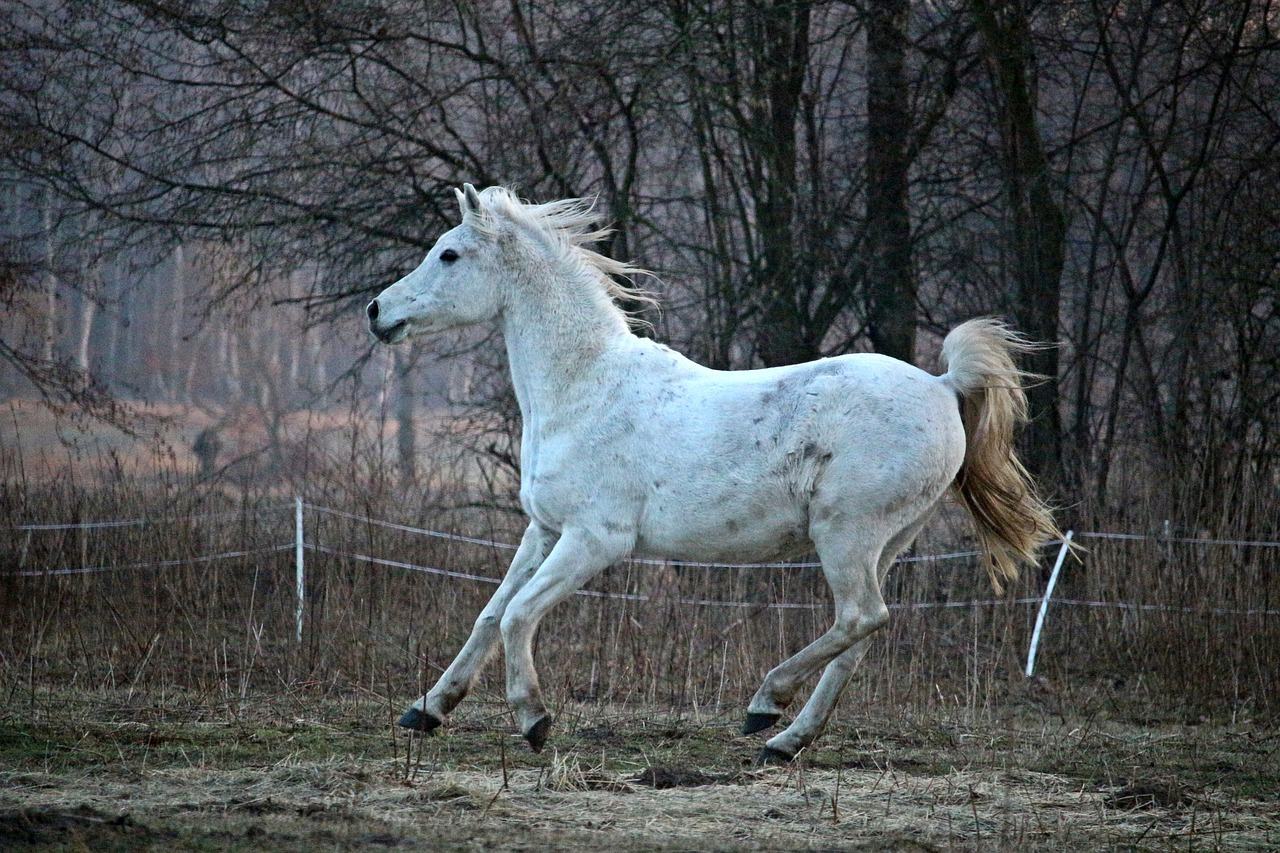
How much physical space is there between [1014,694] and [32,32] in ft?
31.6

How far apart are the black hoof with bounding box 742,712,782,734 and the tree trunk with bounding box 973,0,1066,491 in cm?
599

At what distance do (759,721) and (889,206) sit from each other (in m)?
7.44

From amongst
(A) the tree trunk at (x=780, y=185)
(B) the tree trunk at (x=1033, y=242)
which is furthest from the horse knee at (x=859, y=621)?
(A) the tree trunk at (x=780, y=185)

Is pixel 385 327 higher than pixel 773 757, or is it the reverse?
pixel 385 327

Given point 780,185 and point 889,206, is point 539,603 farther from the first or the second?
point 889,206

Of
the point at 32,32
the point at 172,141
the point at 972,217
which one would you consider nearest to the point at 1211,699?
the point at 972,217

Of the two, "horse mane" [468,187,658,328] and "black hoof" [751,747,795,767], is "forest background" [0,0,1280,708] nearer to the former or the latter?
"horse mane" [468,187,658,328]

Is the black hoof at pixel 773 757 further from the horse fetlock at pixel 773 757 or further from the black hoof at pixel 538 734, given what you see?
the black hoof at pixel 538 734

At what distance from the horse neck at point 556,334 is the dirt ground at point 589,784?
153 cm

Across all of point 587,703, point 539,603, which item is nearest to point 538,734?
point 539,603

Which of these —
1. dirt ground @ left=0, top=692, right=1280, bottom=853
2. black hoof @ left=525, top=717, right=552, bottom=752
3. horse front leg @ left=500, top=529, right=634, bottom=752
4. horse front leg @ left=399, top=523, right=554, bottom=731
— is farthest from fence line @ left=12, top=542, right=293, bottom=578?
black hoof @ left=525, top=717, right=552, bottom=752

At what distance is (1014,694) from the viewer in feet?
27.2

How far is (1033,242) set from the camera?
36.4ft

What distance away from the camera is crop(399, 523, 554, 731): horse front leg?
18.6ft
